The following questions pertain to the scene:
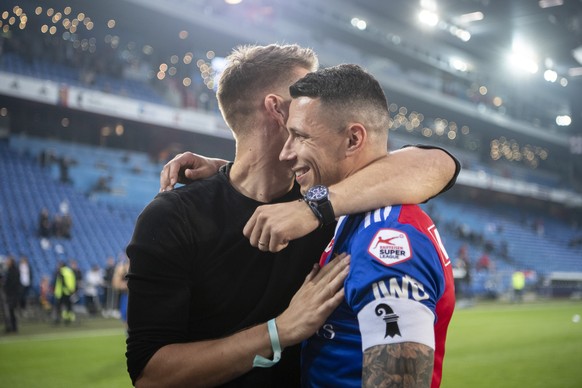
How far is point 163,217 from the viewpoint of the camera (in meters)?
2.40

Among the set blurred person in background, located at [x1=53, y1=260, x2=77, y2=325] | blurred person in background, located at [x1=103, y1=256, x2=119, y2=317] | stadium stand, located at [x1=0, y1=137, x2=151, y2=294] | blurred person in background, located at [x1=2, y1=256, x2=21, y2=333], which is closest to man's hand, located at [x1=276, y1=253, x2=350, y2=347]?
→ blurred person in background, located at [x1=2, y1=256, x2=21, y2=333]

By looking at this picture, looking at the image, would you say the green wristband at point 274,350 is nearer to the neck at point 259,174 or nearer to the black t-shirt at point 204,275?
the black t-shirt at point 204,275

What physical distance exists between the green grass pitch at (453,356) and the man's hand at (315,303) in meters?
6.84

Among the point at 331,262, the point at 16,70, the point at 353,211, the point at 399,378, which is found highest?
the point at 16,70

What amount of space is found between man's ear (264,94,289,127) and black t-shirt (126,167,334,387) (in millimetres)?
398

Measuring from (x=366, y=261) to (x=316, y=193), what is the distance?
1.42 feet

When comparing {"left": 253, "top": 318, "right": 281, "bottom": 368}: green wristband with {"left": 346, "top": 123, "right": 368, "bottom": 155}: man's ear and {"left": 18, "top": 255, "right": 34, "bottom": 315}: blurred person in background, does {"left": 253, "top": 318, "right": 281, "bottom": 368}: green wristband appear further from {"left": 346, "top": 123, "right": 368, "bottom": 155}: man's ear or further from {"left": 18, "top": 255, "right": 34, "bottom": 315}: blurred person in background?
{"left": 18, "top": 255, "right": 34, "bottom": 315}: blurred person in background

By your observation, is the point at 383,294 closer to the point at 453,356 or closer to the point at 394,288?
the point at 394,288

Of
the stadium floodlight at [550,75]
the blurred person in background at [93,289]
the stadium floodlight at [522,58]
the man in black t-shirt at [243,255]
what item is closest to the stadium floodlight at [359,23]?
the stadium floodlight at [522,58]

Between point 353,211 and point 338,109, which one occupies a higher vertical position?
point 338,109

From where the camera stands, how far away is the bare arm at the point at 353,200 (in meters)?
2.11

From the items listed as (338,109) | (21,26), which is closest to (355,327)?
(338,109)

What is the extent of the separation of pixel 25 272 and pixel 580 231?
4717cm

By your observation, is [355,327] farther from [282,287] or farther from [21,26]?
[21,26]
